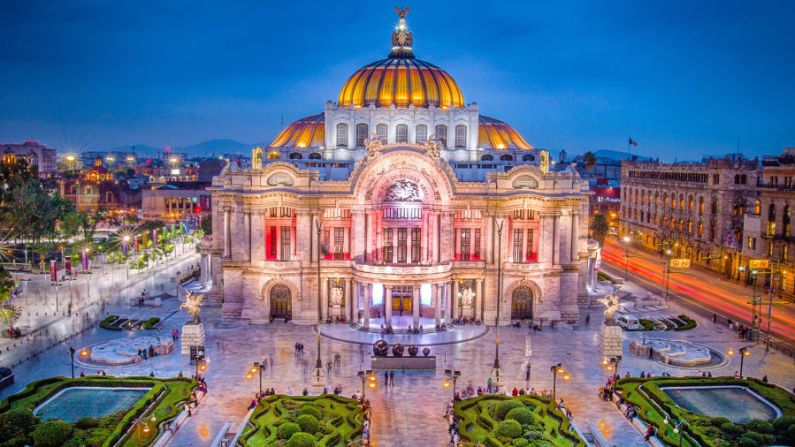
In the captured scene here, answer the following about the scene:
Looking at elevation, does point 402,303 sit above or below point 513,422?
above

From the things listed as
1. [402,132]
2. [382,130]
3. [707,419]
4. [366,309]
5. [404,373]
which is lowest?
[404,373]

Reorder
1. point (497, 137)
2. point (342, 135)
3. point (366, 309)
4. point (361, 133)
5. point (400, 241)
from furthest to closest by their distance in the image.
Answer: point (497, 137)
point (342, 135)
point (361, 133)
point (400, 241)
point (366, 309)

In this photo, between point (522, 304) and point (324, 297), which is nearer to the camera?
point (324, 297)

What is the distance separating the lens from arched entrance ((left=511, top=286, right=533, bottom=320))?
69.4m

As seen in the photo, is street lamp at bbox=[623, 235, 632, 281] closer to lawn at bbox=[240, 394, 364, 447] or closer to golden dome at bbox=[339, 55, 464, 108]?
golden dome at bbox=[339, 55, 464, 108]

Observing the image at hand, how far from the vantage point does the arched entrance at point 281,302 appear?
2721 inches

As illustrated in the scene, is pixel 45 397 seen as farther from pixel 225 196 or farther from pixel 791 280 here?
pixel 791 280

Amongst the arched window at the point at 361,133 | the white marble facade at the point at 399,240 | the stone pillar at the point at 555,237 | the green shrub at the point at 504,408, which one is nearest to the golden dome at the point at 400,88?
the arched window at the point at 361,133

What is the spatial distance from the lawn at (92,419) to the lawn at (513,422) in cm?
1807

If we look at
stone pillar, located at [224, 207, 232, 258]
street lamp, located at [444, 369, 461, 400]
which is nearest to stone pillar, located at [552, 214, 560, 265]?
street lamp, located at [444, 369, 461, 400]

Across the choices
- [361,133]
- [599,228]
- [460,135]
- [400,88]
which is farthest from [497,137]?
[599,228]

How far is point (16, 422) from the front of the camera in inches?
1508

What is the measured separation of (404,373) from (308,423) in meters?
15.0

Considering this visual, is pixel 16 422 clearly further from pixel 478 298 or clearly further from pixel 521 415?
pixel 478 298
